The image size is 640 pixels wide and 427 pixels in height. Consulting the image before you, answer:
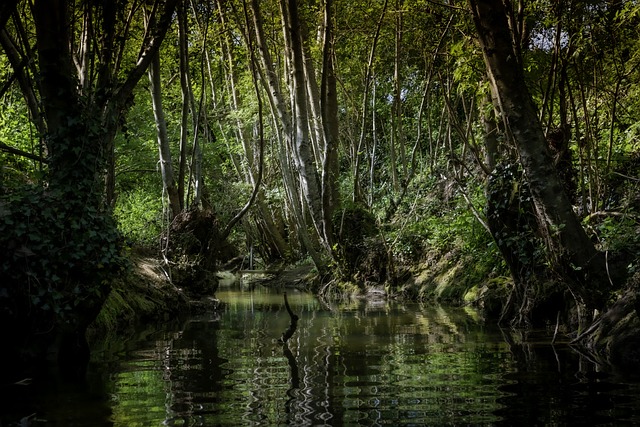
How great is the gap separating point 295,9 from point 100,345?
982cm

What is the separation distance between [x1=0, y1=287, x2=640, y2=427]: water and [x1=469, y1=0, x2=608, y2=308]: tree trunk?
0.95 meters

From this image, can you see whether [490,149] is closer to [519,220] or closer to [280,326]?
[519,220]

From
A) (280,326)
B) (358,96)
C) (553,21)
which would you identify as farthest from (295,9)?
(358,96)

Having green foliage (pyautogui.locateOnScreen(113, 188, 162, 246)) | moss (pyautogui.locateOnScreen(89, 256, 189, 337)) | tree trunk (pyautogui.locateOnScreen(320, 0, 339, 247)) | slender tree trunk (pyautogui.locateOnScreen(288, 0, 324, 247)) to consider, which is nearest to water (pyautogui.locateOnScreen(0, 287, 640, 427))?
moss (pyautogui.locateOnScreen(89, 256, 189, 337))

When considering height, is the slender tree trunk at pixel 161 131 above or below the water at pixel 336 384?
above

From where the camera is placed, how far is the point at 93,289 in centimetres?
733

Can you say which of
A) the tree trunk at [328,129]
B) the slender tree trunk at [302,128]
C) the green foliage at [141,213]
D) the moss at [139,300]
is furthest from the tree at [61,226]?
the green foliage at [141,213]

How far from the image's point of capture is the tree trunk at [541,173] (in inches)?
312

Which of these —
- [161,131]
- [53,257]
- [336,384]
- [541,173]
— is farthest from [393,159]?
[336,384]

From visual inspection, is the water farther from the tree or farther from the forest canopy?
the forest canopy

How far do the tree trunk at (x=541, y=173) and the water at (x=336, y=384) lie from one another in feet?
3.13

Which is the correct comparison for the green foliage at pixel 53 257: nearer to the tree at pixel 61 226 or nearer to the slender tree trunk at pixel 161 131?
the tree at pixel 61 226

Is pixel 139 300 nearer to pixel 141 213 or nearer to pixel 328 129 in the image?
pixel 328 129

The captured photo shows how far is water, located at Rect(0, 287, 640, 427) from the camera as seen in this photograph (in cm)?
460
